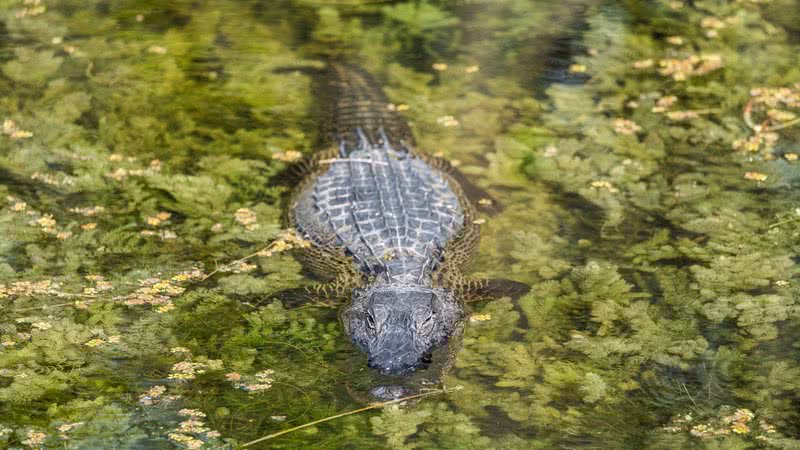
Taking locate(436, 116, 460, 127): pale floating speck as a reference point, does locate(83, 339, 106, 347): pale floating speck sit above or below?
above

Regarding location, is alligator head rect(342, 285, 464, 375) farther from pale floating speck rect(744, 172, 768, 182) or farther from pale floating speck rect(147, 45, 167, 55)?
pale floating speck rect(147, 45, 167, 55)

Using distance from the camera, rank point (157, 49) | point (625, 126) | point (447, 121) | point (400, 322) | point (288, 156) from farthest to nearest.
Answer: point (157, 49)
point (447, 121)
point (625, 126)
point (288, 156)
point (400, 322)

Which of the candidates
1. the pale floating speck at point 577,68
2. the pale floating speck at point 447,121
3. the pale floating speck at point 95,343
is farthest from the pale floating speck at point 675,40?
the pale floating speck at point 95,343

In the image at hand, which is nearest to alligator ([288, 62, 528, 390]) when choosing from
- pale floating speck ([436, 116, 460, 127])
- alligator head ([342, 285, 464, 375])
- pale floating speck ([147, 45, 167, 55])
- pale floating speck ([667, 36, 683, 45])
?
alligator head ([342, 285, 464, 375])

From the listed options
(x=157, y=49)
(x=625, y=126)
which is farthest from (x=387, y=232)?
(x=157, y=49)

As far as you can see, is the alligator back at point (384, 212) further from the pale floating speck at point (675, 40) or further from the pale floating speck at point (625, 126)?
the pale floating speck at point (675, 40)

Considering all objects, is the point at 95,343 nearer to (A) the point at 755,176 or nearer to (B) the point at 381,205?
(B) the point at 381,205

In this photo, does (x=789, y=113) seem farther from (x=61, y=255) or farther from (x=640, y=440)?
(x=61, y=255)

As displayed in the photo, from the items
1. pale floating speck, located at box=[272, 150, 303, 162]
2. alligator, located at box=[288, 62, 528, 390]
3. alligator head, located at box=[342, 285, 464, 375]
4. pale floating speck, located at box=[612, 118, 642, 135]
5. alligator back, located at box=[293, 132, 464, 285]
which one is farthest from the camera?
pale floating speck, located at box=[612, 118, 642, 135]
